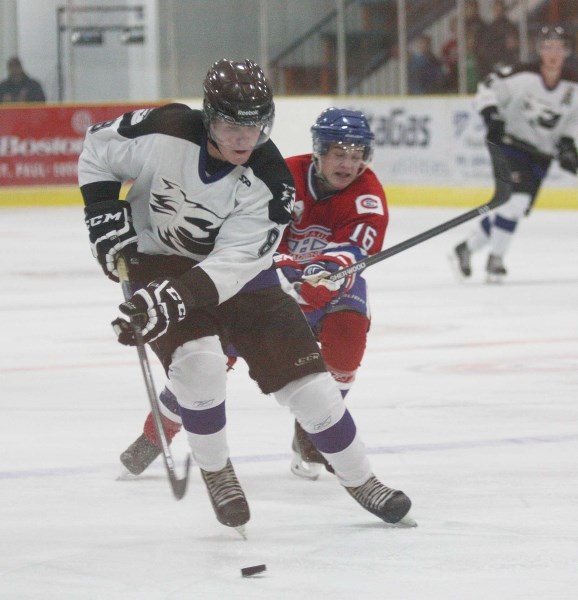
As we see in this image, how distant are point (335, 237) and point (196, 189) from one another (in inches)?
28.9

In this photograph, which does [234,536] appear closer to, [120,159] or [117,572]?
[117,572]

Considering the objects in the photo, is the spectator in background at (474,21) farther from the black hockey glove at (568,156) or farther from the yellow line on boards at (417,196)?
the black hockey glove at (568,156)

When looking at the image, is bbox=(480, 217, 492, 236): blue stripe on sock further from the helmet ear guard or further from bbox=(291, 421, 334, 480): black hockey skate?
the helmet ear guard

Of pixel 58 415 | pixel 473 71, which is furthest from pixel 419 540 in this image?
pixel 473 71

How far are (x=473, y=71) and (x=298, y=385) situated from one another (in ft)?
34.3

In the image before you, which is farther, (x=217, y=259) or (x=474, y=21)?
(x=474, y=21)

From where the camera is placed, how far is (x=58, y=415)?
181 inches

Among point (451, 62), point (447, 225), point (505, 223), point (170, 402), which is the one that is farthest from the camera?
point (451, 62)

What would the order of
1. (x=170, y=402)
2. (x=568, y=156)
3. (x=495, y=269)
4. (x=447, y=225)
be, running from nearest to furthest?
(x=170, y=402) → (x=447, y=225) → (x=495, y=269) → (x=568, y=156)

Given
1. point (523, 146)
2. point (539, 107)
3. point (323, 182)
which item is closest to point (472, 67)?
point (539, 107)

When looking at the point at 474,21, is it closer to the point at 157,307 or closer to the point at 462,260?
the point at 462,260

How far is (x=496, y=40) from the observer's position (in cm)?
1308

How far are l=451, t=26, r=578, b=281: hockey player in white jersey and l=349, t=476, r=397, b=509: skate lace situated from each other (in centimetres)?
498

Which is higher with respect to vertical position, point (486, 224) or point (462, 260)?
point (486, 224)
